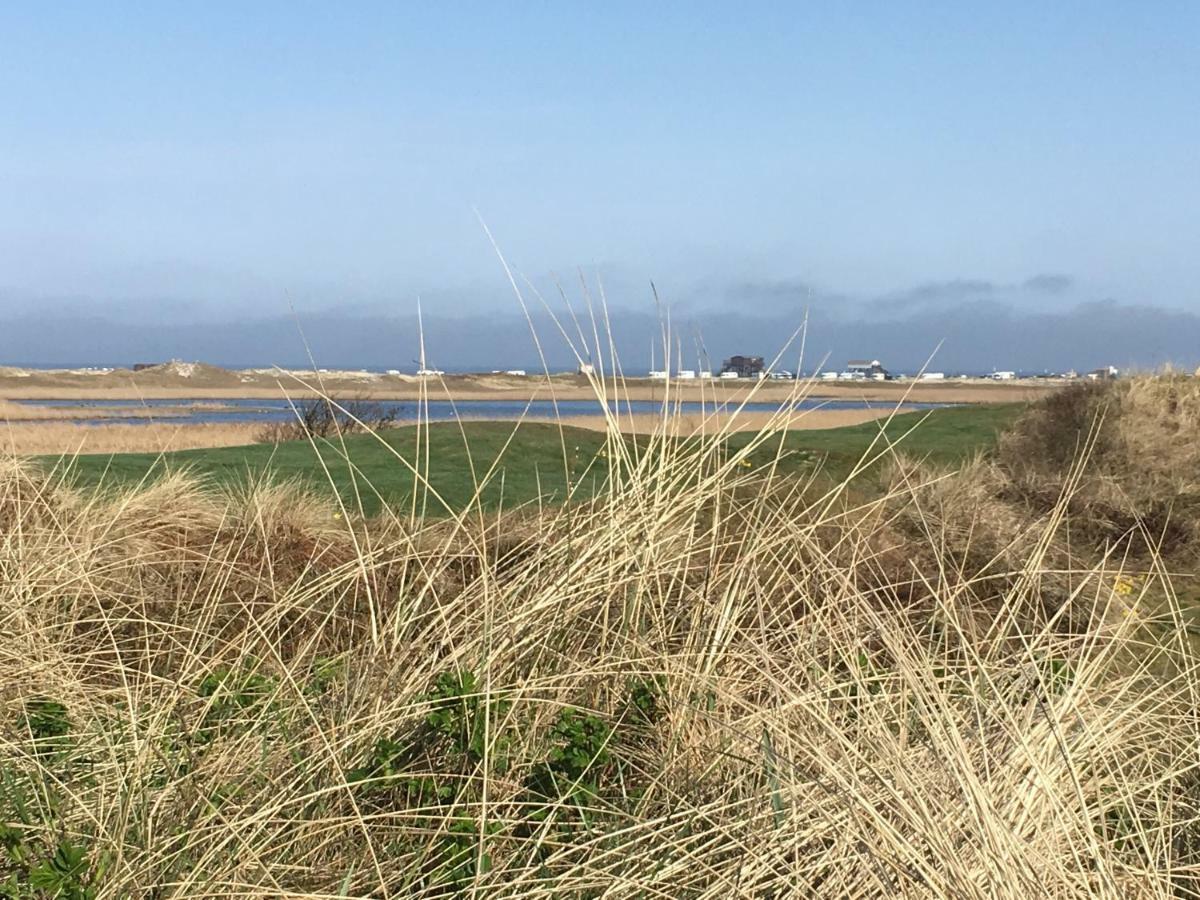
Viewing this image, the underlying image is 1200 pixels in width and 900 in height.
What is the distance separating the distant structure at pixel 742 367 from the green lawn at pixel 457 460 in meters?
0.67

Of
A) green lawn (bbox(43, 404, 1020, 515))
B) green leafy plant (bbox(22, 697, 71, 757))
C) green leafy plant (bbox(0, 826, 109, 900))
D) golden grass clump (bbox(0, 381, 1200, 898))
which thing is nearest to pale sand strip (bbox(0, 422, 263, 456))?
green lawn (bbox(43, 404, 1020, 515))

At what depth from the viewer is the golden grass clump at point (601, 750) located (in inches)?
77.2

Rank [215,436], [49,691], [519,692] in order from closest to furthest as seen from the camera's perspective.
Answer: [519,692] < [49,691] < [215,436]

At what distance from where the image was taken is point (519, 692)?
8.76 ft

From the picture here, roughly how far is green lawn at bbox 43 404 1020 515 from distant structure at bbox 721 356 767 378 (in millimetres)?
667

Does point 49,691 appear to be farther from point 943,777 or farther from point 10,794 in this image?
point 943,777

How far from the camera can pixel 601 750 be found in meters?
2.56

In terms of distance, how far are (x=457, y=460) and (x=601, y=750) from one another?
7266 mm

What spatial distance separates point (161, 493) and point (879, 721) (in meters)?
4.14

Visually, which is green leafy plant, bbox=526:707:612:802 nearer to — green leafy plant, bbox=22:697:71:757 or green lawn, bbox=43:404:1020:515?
green leafy plant, bbox=22:697:71:757

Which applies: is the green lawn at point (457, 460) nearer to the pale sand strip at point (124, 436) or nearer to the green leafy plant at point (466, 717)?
the green leafy plant at point (466, 717)

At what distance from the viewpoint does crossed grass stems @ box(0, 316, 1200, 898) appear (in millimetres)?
1960

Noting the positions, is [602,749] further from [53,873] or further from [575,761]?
→ [53,873]

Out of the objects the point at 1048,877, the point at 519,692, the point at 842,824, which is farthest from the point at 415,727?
the point at 1048,877
